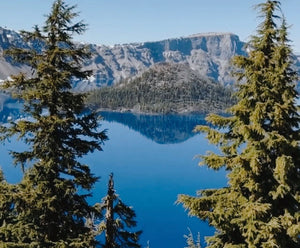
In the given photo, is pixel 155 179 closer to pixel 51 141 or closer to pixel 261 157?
pixel 51 141

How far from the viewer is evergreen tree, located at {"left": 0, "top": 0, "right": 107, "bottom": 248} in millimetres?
14812

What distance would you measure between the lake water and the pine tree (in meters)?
49.1

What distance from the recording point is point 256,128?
41.9 ft

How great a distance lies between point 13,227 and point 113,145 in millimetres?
160053

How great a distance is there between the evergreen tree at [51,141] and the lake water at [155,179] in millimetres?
45988

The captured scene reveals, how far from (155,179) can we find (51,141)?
97169mm

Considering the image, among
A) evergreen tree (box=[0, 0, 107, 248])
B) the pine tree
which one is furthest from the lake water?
the pine tree

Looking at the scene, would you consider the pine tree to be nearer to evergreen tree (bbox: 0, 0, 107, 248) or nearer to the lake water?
evergreen tree (bbox: 0, 0, 107, 248)

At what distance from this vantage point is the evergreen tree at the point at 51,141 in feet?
48.6

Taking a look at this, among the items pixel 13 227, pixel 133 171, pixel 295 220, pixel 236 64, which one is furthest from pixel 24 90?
pixel 133 171

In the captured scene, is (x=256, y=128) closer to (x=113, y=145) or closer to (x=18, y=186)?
(x=18, y=186)

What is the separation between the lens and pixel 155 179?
110875 millimetres

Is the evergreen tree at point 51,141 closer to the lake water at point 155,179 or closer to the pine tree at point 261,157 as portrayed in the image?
the pine tree at point 261,157

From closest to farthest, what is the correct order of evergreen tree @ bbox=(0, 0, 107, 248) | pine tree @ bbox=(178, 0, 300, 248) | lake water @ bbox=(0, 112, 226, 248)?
pine tree @ bbox=(178, 0, 300, 248) < evergreen tree @ bbox=(0, 0, 107, 248) < lake water @ bbox=(0, 112, 226, 248)
